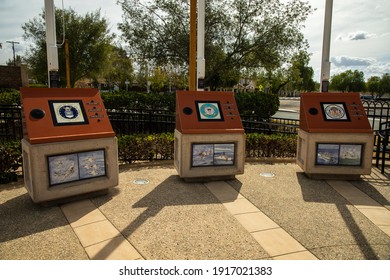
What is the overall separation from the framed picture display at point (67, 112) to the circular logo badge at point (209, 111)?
240cm

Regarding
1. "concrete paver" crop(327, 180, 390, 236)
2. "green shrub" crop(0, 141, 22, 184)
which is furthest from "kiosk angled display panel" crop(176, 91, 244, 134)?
"green shrub" crop(0, 141, 22, 184)

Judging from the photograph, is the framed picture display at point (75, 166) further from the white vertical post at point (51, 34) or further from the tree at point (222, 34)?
the tree at point (222, 34)

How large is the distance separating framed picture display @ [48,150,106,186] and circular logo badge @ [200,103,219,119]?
2.27 metres

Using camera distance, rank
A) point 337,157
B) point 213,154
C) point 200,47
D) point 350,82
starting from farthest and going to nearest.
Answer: point 350,82, point 200,47, point 337,157, point 213,154

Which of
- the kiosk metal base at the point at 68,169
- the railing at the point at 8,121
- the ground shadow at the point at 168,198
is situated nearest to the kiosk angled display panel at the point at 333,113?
the ground shadow at the point at 168,198

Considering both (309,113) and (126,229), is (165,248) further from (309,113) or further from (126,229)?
(309,113)

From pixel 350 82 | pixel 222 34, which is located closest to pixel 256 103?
pixel 222 34

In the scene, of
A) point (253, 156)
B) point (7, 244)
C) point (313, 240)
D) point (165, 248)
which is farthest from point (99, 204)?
point (253, 156)

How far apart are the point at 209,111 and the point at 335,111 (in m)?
2.86

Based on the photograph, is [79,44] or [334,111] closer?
[334,111]

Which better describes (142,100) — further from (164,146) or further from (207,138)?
(207,138)

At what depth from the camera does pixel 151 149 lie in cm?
784

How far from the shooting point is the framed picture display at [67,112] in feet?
16.5

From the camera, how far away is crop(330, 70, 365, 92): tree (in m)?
101
